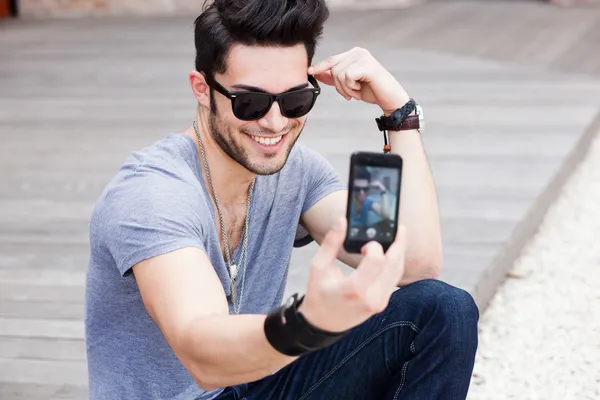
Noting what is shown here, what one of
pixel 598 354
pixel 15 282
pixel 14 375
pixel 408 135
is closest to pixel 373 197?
pixel 408 135

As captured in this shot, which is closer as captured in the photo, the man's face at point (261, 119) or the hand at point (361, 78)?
the man's face at point (261, 119)

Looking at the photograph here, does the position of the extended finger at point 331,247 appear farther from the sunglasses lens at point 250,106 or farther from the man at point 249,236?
the sunglasses lens at point 250,106

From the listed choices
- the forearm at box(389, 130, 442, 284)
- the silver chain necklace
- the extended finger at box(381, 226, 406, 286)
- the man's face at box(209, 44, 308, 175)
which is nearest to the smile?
the man's face at box(209, 44, 308, 175)

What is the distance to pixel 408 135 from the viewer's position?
2836mm

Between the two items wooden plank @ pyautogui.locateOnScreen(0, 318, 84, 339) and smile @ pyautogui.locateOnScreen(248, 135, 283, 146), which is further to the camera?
wooden plank @ pyautogui.locateOnScreen(0, 318, 84, 339)

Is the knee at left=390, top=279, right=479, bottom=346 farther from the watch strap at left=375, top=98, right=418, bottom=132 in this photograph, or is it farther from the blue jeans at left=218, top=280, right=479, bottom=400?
the watch strap at left=375, top=98, right=418, bottom=132

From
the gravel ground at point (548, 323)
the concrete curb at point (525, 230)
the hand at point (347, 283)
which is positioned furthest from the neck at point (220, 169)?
the concrete curb at point (525, 230)

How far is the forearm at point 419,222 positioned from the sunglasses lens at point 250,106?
50 centimetres

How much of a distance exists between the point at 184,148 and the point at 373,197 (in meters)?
0.80

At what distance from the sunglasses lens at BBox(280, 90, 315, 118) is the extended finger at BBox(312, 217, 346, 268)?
0.77 meters

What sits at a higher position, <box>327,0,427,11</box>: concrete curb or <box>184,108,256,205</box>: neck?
<box>184,108,256,205</box>: neck

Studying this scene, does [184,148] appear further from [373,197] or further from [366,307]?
[366,307]

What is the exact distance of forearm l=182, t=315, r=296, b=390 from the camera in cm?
188

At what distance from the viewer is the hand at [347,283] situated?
1.71 metres
